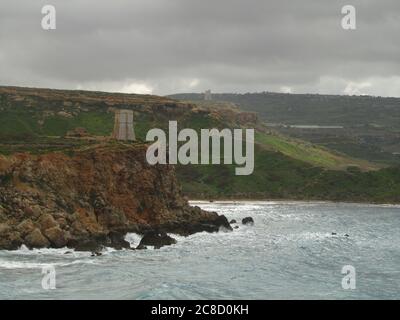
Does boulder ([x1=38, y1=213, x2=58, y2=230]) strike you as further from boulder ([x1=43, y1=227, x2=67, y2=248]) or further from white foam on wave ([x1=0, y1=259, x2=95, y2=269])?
white foam on wave ([x1=0, y1=259, x2=95, y2=269])

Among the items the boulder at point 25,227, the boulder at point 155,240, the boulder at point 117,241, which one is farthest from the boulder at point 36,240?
the boulder at point 155,240

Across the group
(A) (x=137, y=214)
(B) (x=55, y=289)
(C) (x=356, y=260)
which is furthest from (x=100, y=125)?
(B) (x=55, y=289)

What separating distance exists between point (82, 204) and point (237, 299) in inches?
1313

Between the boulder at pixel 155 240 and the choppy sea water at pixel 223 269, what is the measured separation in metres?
1.27

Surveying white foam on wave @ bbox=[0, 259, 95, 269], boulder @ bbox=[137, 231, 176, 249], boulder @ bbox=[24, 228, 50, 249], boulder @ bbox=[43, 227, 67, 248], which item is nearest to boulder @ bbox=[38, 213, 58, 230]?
boulder @ bbox=[43, 227, 67, 248]

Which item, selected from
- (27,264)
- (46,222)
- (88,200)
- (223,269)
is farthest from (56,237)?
(223,269)

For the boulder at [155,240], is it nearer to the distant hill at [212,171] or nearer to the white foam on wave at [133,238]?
the white foam on wave at [133,238]

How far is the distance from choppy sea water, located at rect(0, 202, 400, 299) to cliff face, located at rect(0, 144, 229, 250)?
2.61 metres

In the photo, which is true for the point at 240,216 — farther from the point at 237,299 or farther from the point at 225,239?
the point at 237,299

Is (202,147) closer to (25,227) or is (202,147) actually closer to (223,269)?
(25,227)

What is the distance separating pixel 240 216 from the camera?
11825 centimetres

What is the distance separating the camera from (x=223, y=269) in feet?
185

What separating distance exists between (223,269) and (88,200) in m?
23.2

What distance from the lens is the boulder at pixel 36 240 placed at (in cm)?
6344
